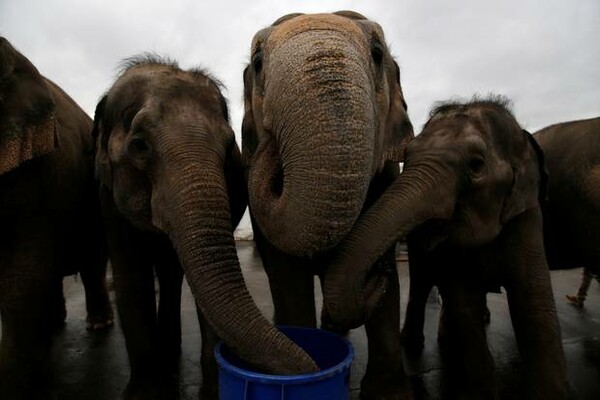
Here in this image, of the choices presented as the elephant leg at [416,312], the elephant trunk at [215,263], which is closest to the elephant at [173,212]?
the elephant trunk at [215,263]

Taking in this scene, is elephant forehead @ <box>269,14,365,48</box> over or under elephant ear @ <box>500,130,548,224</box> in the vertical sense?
over

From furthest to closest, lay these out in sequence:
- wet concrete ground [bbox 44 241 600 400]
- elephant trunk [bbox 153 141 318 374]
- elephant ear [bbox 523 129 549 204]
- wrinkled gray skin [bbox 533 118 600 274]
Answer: wrinkled gray skin [bbox 533 118 600 274], wet concrete ground [bbox 44 241 600 400], elephant ear [bbox 523 129 549 204], elephant trunk [bbox 153 141 318 374]

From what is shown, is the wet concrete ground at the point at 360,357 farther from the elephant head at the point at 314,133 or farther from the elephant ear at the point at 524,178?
the elephant head at the point at 314,133

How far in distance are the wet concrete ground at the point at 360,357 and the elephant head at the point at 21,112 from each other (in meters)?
1.81

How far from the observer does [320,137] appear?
1994mm

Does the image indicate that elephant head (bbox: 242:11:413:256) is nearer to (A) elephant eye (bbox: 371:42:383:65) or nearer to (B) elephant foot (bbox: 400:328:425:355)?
(A) elephant eye (bbox: 371:42:383:65)

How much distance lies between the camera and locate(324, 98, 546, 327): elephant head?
2365mm

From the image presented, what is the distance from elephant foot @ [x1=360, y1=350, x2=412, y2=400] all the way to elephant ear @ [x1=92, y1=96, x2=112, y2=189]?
2.04 meters

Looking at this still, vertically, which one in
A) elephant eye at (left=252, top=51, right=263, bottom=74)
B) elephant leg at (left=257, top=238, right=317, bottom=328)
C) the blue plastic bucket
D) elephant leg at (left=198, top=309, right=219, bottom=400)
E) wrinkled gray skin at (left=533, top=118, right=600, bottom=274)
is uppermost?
elephant eye at (left=252, top=51, right=263, bottom=74)

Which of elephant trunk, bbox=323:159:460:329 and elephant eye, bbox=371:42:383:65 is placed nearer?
elephant trunk, bbox=323:159:460:329

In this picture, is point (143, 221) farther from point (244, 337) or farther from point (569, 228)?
point (569, 228)

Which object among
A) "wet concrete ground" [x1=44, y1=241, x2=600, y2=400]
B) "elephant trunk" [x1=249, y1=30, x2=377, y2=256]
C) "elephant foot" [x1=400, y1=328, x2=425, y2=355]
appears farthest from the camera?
"elephant foot" [x1=400, y1=328, x2=425, y2=355]

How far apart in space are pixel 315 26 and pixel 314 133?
26.2 inches

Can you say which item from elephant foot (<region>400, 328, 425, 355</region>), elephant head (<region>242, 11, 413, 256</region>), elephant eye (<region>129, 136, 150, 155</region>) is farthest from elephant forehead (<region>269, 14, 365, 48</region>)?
elephant foot (<region>400, 328, 425, 355</region>)
